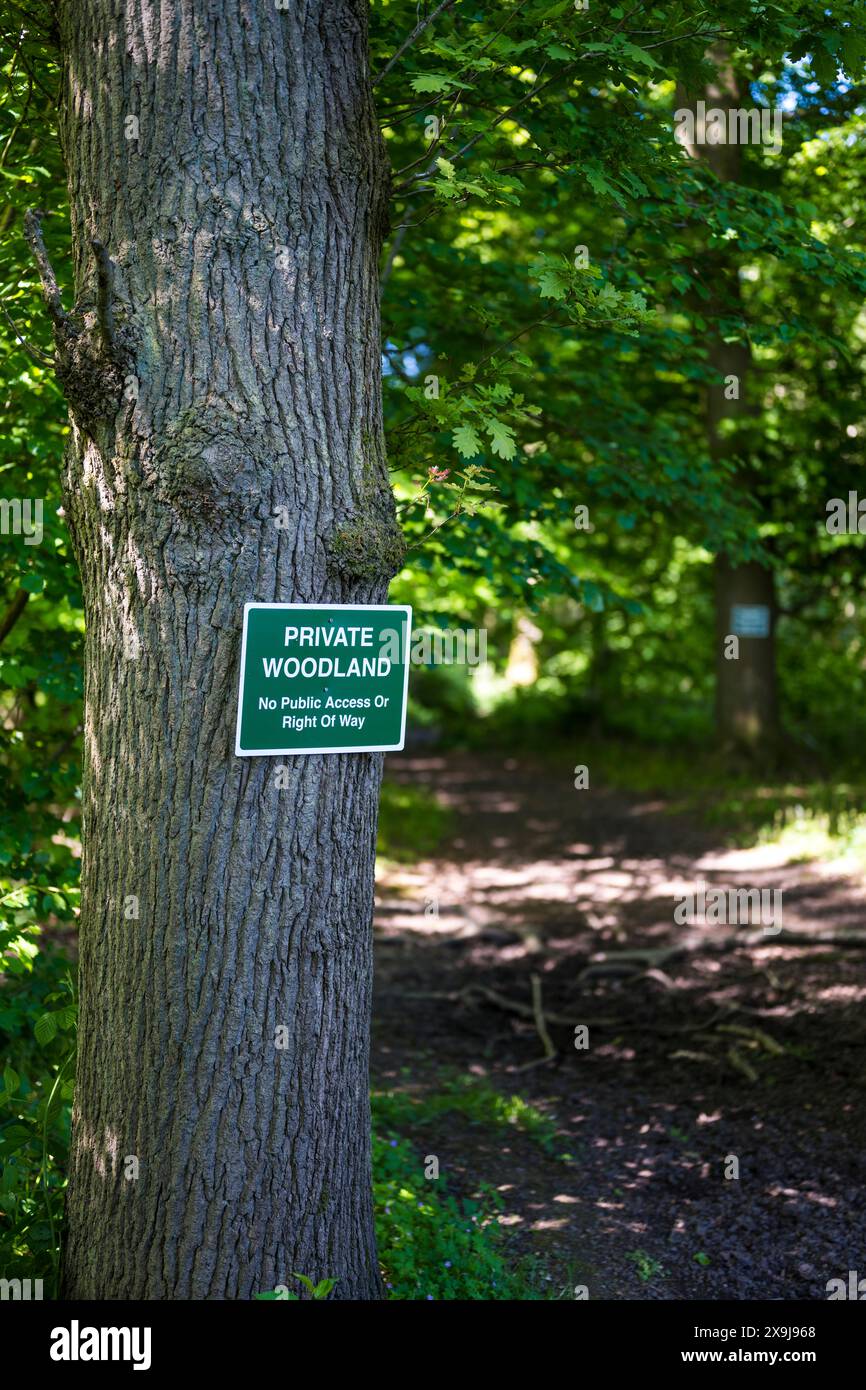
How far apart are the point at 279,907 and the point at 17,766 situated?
263 cm

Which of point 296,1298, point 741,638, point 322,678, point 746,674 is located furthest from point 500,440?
point 746,674

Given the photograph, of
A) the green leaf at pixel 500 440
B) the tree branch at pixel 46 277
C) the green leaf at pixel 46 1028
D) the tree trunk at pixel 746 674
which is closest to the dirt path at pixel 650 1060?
the green leaf at pixel 46 1028

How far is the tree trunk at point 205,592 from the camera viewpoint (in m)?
2.89

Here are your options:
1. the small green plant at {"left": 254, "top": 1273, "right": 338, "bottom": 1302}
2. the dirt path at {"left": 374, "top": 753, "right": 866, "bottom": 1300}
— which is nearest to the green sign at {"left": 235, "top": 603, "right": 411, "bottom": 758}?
the small green plant at {"left": 254, "top": 1273, "right": 338, "bottom": 1302}

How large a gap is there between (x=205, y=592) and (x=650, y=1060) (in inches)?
168

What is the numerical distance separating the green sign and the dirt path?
2.11 meters

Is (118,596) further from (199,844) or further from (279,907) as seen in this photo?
(279,907)

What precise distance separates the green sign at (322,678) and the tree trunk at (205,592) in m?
0.05

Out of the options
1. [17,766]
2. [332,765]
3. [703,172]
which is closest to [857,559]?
[703,172]

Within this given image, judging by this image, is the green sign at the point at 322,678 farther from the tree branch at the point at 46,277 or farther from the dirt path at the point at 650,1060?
the dirt path at the point at 650,1060

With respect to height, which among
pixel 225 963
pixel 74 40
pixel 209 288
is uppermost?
pixel 74 40

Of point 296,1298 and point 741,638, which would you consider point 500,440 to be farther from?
point 741,638

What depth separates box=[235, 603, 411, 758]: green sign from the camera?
9.46ft

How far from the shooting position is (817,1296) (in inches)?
153
